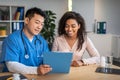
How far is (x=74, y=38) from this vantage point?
8.87ft

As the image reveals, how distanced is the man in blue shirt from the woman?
1.56 ft

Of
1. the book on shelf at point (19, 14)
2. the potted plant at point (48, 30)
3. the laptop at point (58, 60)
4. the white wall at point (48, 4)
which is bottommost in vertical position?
the laptop at point (58, 60)

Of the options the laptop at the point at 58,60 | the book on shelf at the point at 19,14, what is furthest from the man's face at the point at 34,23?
the book on shelf at the point at 19,14

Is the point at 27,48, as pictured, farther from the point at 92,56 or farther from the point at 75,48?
the point at 92,56

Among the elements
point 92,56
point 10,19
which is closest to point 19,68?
point 92,56

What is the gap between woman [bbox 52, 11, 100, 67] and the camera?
8.49ft

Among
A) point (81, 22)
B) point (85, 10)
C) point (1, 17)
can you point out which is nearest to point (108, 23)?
point (85, 10)

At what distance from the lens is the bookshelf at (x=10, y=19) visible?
4.79 metres

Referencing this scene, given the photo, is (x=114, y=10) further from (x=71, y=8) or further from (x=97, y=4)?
(x=71, y=8)

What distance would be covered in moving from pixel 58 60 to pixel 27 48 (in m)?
0.35

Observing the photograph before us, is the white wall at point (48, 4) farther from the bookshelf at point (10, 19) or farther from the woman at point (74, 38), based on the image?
the woman at point (74, 38)

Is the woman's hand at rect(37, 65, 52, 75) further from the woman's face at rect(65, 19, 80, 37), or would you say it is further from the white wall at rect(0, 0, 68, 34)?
the white wall at rect(0, 0, 68, 34)

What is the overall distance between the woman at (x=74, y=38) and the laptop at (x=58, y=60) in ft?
1.96

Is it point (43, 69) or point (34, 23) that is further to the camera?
point (34, 23)
